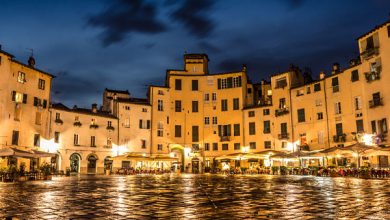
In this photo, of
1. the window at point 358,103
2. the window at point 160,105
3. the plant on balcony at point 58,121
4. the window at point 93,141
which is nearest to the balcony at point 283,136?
the window at point 358,103

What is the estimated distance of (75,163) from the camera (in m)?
48.6

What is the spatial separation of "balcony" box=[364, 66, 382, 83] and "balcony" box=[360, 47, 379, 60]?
159 cm

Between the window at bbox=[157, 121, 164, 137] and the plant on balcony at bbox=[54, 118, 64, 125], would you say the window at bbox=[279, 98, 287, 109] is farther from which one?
the plant on balcony at bbox=[54, 118, 64, 125]

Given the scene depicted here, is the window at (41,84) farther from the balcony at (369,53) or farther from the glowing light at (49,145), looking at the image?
the balcony at (369,53)

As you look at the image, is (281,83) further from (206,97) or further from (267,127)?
(206,97)

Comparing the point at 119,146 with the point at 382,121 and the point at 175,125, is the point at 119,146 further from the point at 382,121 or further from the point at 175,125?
the point at 382,121

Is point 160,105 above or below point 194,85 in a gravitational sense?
below

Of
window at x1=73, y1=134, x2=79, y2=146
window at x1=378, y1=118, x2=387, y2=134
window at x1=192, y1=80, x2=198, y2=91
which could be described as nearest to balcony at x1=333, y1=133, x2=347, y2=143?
window at x1=378, y1=118, x2=387, y2=134

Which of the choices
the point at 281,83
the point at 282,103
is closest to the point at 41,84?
the point at 282,103

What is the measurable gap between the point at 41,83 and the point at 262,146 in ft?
100

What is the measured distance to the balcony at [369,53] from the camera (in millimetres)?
36906

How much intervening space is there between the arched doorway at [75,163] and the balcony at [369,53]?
120ft

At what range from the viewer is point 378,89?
36.8m

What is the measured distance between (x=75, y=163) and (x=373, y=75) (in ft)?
123
